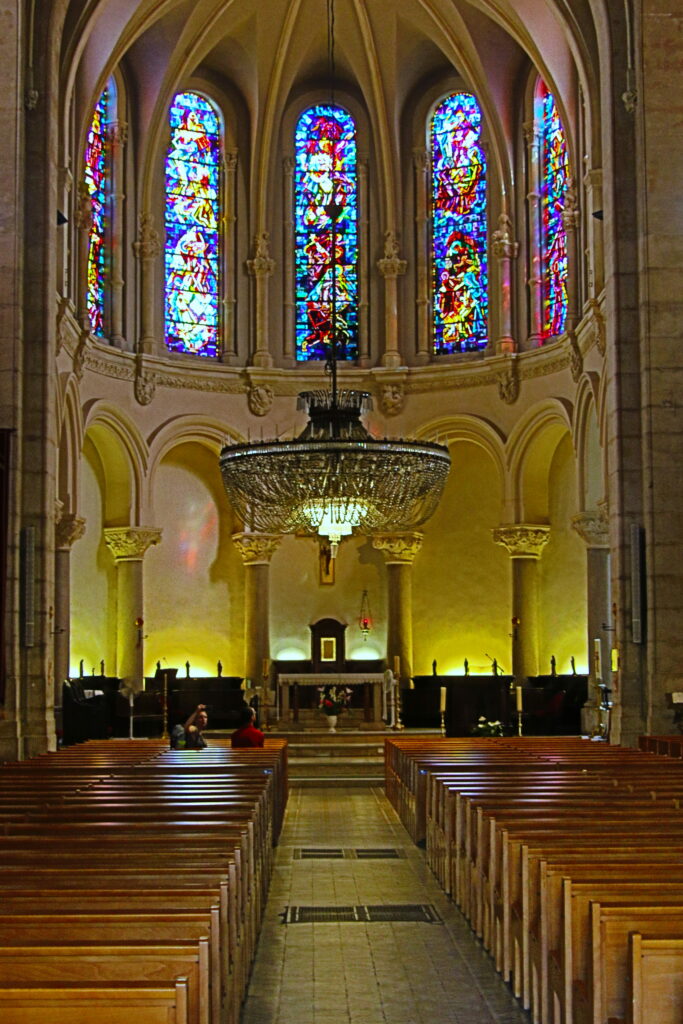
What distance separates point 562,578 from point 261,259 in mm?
8566

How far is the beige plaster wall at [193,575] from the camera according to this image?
2711 cm

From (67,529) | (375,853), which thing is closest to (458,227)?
(67,529)

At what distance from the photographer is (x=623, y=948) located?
4.41m

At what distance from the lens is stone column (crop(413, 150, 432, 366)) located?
27516 millimetres

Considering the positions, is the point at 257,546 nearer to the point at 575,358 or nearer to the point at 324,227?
the point at 324,227

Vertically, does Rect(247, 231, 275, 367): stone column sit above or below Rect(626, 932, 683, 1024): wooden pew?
above

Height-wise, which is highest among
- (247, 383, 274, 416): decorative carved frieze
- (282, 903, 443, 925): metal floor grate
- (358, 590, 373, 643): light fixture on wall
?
(247, 383, 274, 416): decorative carved frieze

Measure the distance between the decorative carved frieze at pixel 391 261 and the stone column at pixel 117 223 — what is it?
5.10 meters

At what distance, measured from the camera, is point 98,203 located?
2573 cm

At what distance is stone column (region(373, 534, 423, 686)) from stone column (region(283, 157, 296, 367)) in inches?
164

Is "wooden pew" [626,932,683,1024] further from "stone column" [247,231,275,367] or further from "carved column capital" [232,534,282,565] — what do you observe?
"stone column" [247,231,275,367]

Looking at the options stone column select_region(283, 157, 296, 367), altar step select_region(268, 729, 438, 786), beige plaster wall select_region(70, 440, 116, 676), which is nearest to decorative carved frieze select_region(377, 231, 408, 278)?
stone column select_region(283, 157, 296, 367)

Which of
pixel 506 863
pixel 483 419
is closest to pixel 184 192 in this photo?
pixel 483 419

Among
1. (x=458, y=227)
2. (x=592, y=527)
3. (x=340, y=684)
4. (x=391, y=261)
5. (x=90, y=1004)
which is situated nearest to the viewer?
(x=90, y=1004)
